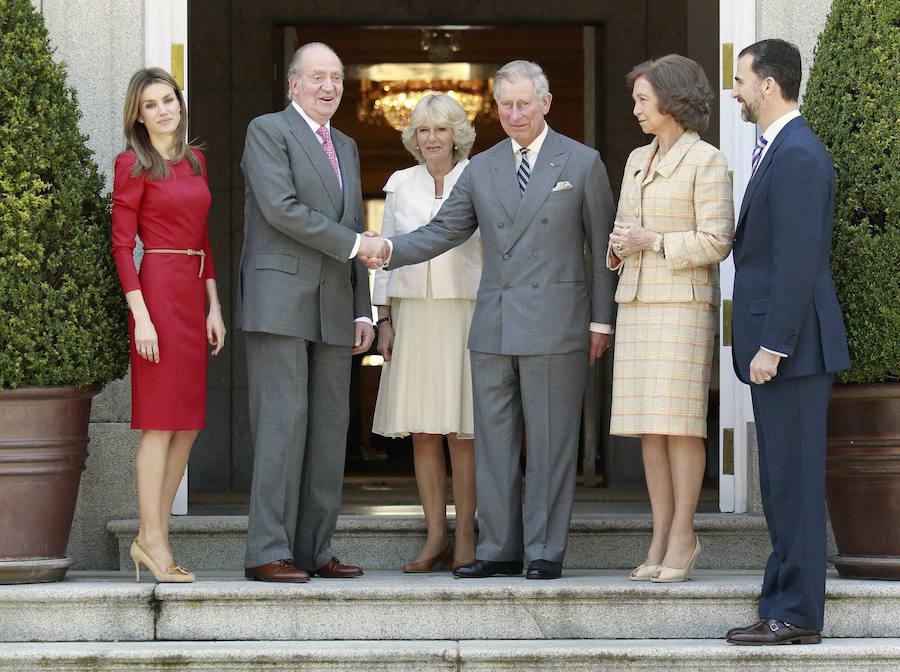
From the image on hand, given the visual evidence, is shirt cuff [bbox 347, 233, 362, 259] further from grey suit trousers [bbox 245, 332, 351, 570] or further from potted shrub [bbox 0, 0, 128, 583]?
potted shrub [bbox 0, 0, 128, 583]

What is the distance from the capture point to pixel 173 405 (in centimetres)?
433

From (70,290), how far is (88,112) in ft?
3.39

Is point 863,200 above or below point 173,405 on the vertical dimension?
above

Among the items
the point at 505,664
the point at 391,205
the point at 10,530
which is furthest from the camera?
the point at 391,205

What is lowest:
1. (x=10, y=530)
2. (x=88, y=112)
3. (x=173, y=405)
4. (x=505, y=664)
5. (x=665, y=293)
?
(x=505, y=664)

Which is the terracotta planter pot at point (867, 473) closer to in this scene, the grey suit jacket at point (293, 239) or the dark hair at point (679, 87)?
the dark hair at point (679, 87)

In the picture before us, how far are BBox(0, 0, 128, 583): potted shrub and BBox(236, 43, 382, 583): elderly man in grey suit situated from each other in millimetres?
515

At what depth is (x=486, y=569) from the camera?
178 inches

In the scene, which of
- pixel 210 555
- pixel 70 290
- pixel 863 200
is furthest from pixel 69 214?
pixel 863 200

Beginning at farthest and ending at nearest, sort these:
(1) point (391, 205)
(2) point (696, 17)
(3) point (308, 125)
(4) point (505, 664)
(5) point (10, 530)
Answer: (2) point (696, 17) → (1) point (391, 205) → (3) point (308, 125) → (5) point (10, 530) → (4) point (505, 664)

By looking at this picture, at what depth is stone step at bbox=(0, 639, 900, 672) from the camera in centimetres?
392

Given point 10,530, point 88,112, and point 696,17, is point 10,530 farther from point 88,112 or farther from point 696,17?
point 696,17

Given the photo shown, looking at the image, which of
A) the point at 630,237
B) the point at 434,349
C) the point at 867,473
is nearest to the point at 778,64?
the point at 630,237

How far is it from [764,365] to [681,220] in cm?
66
